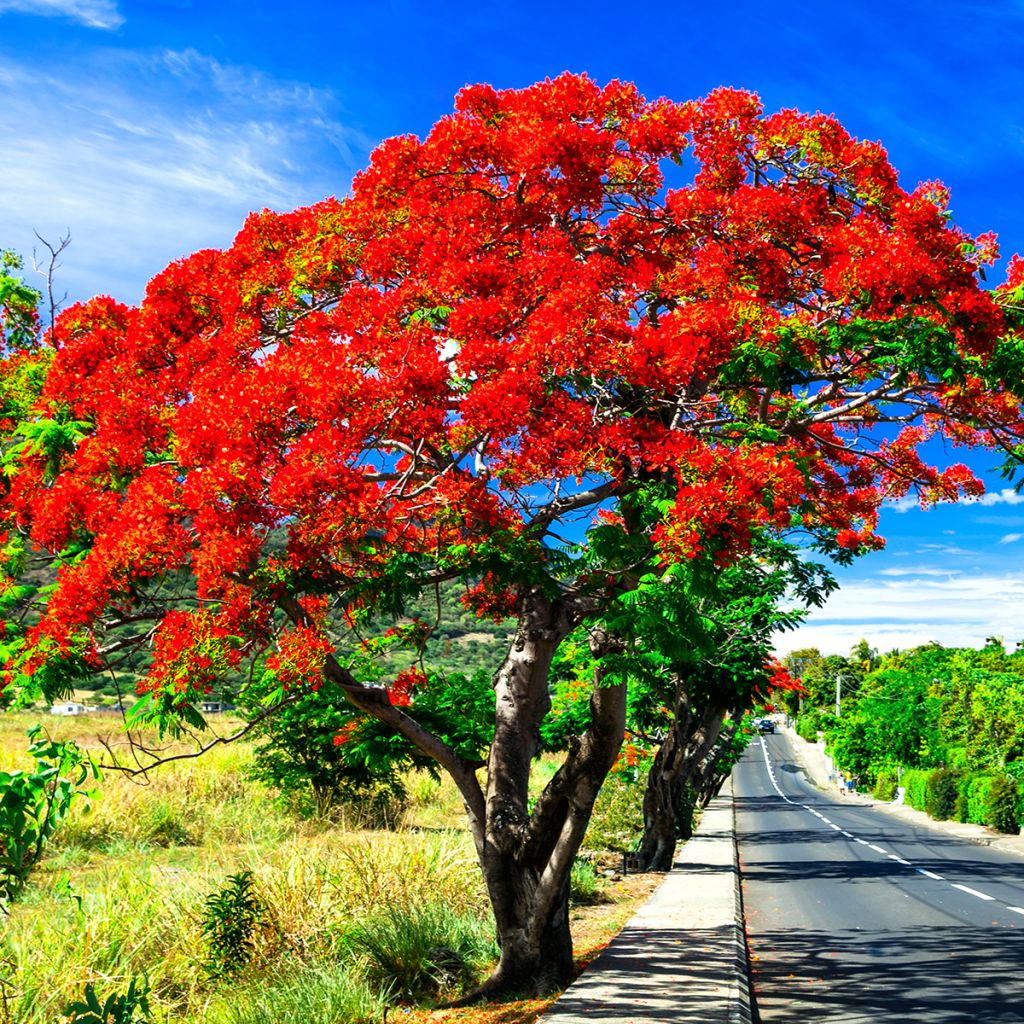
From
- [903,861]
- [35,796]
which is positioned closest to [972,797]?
[903,861]

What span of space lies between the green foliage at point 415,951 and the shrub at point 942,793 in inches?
1302

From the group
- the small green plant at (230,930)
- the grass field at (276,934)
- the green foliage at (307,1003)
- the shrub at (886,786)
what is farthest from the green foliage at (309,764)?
the shrub at (886,786)

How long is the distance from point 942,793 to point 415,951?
34777mm

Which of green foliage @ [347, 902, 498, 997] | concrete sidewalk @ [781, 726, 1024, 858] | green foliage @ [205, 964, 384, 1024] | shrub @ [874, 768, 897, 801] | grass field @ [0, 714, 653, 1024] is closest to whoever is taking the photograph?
green foliage @ [205, 964, 384, 1024]

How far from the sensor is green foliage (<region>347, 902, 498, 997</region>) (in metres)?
9.61

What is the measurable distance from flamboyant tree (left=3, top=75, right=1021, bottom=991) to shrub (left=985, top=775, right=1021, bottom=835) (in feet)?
84.4

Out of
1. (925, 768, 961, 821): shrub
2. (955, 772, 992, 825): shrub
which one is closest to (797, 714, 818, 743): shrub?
(925, 768, 961, 821): shrub

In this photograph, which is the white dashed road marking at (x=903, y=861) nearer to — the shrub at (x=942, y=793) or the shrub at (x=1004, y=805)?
the shrub at (x=942, y=793)

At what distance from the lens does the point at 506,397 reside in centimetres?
725

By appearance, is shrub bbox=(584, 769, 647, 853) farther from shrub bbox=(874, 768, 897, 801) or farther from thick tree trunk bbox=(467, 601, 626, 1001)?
shrub bbox=(874, 768, 897, 801)

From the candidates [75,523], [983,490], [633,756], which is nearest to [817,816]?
[633,756]

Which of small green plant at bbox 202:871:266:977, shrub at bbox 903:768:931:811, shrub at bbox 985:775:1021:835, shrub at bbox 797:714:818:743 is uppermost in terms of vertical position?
small green plant at bbox 202:871:266:977

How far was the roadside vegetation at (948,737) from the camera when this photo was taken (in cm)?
3478

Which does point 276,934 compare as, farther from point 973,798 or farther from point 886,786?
point 886,786
